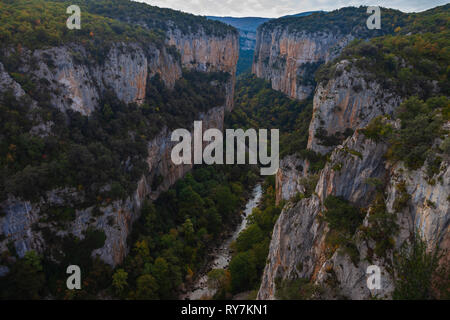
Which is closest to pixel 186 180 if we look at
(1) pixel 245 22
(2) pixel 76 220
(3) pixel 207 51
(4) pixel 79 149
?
(4) pixel 79 149

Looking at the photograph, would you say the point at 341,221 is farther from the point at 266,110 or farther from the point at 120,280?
the point at 266,110

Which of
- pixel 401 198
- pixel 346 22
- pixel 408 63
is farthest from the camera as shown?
pixel 346 22

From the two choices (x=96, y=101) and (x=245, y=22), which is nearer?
(x=96, y=101)

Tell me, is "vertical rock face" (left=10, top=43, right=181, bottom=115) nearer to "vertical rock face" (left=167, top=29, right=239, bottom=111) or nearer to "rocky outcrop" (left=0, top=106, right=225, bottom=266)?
"rocky outcrop" (left=0, top=106, right=225, bottom=266)

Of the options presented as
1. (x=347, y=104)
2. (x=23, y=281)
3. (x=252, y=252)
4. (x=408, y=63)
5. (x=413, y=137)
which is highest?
(x=408, y=63)
